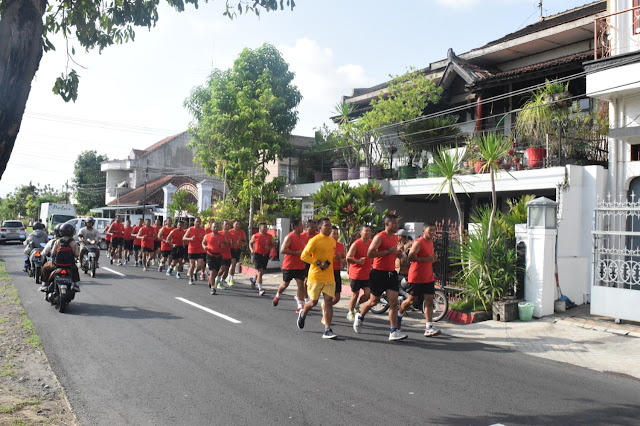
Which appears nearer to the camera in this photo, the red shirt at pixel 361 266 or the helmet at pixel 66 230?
the red shirt at pixel 361 266

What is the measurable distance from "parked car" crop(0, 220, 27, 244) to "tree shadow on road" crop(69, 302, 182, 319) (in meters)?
28.8

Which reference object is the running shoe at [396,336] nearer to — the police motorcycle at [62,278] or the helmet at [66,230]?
the police motorcycle at [62,278]

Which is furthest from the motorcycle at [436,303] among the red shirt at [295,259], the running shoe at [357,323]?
the red shirt at [295,259]

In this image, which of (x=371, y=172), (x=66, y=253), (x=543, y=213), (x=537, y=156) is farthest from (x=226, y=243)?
(x=537, y=156)

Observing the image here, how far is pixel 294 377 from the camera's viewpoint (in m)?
6.02

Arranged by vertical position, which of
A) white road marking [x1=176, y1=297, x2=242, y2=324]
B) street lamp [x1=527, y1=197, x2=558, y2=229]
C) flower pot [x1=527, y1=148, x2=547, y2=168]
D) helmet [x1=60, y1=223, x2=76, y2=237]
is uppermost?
flower pot [x1=527, y1=148, x2=547, y2=168]

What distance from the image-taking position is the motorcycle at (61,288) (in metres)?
9.53

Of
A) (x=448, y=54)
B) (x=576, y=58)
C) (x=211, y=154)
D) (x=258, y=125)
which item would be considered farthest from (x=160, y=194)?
(x=576, y=58)

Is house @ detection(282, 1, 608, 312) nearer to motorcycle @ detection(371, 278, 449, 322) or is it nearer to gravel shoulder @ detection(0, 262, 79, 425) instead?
motorcycle @ detection(371, 278, 449, 322)

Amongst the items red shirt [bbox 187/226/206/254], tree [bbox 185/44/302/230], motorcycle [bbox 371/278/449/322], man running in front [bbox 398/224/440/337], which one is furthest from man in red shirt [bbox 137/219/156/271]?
man running in front [bbox 398/224/440/337]

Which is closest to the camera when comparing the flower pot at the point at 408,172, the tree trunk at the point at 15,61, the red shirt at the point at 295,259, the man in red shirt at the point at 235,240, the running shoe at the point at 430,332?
the tree trunk at the point at 15,61

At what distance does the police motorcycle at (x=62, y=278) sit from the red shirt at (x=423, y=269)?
6377mm

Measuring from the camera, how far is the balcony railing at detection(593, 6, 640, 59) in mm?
11641

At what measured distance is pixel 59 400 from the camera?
518 cm
